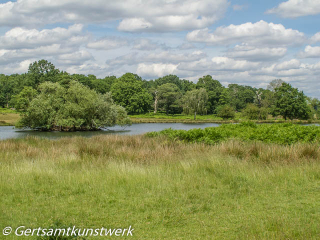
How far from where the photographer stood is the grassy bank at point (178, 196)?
17.4 feet

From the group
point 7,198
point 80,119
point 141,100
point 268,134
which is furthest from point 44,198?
point 141,100

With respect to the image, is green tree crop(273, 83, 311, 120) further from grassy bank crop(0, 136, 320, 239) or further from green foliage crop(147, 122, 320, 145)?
grassy bank crop(0, 136, 320, 239)

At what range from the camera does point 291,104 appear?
77250mm

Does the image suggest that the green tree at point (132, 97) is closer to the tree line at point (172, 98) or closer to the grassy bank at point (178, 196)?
the tree line at point (172, 98)

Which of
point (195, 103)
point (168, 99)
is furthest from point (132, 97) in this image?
point (195, 103)

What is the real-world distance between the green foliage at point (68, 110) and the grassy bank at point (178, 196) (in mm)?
30810

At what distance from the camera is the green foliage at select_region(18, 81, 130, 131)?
40.3 m

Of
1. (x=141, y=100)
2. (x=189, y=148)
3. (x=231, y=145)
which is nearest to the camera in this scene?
(x=231, y=145)

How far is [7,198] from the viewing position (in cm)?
678

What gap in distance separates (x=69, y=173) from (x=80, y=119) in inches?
1330

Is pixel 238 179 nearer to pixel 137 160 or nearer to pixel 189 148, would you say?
pixel 137 160

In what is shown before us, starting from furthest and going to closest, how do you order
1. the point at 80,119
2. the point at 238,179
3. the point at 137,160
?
the point at 80,119 → the point at 137,160 → the point at 238,179

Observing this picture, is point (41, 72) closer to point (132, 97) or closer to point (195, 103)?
point (132, 97)

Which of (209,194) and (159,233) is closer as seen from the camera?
(159,233)
